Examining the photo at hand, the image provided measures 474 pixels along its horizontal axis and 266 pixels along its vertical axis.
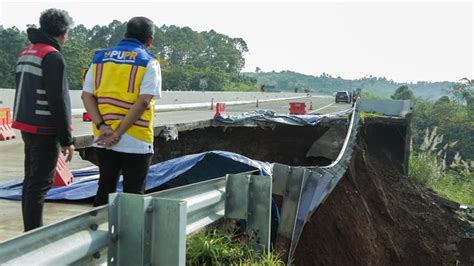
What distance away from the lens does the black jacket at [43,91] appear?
11.9 feet

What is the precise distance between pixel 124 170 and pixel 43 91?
86 cm

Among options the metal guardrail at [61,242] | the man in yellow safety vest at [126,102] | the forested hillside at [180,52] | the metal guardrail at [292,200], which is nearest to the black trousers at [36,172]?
the man in yellow safety vest at [126,102]

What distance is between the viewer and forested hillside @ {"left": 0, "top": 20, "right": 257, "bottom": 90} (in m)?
54.4

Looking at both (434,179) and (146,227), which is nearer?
(146,227)

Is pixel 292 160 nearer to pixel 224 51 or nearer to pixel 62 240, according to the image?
pixel 62 240

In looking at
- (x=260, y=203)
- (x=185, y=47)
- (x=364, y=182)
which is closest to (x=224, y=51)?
(x=185, y=47)

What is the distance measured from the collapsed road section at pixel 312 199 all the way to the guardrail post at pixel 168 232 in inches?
0.5

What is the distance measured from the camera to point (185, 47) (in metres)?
111

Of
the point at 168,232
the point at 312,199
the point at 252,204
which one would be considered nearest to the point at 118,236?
the point at 168,232

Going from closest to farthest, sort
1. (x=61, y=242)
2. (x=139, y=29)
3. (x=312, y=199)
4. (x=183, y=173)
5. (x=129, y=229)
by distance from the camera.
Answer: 1. (x=61, y=242)
2. (x=129, y=229)
3. (x=139, y=29)
4. (x=183, y=173)
5. (x=312, y=199)

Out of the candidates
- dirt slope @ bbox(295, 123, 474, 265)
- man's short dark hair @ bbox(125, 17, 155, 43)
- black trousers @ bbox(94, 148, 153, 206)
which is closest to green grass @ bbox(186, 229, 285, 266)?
black trousers @ bbox(94, 148, 153, 206)

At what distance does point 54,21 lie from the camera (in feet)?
12.3

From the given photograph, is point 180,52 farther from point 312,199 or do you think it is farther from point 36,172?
point 36,172

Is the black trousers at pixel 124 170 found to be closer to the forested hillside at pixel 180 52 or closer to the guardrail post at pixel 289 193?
the guardrail post at pixel 289 193
